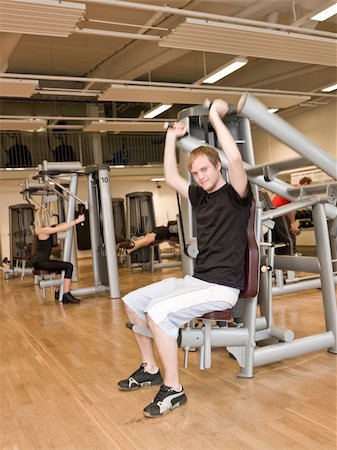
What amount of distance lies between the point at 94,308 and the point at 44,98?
7.25 m

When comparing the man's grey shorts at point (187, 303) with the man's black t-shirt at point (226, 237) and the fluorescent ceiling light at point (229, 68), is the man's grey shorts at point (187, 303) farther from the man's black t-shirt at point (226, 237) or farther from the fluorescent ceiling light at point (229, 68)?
the fluorescent ceiling light at point (229, 68)

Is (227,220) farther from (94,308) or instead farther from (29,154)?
(29,154)

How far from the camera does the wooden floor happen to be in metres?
1.74

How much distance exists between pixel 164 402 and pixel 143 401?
0.22 m

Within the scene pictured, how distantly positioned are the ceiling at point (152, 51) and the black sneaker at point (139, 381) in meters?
3.12

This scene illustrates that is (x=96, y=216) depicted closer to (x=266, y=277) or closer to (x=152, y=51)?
(x=152, y=51)

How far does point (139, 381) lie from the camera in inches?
90.6

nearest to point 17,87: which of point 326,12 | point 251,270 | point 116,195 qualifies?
point 326,12

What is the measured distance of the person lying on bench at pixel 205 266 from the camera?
1928 millimetres

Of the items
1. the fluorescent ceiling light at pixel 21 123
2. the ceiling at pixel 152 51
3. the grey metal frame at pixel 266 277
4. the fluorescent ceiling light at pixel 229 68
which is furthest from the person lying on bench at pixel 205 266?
the fluorescent ceiling light at pixel 21 123

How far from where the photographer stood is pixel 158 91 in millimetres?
6863

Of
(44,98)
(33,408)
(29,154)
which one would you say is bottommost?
(33,408)

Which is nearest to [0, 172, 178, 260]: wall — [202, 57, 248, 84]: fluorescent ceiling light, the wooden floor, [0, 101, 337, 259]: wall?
[0, 101, 337, 259]: wall

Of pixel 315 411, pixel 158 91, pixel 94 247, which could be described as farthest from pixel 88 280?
pixel 315 411
